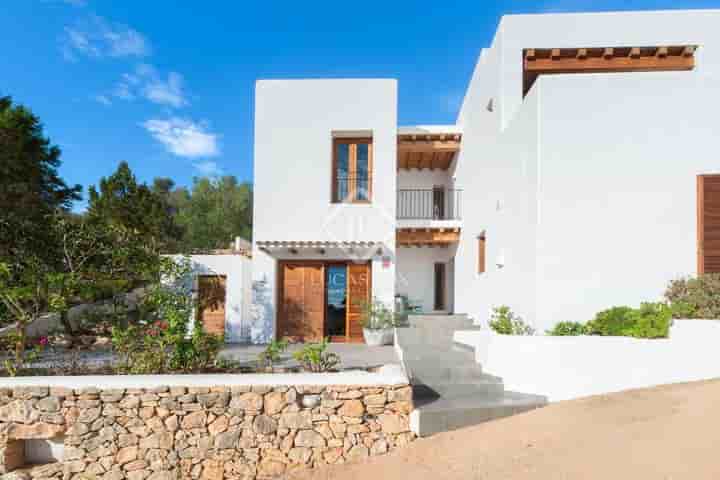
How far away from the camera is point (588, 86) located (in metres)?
7.87

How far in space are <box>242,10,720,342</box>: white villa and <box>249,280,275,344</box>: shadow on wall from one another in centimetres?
6

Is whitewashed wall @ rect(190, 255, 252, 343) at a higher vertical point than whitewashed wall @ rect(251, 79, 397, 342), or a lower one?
lower

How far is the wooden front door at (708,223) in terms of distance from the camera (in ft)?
24.3

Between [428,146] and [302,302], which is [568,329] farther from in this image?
[428,146]

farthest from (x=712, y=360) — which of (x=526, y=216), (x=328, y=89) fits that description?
(x=328, y=89)

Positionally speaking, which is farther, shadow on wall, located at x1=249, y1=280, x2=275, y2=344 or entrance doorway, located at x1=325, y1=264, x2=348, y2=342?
entrance doorway, located at x1=325, y1=264, x2=348, y2=342

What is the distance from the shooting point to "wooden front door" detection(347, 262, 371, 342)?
40.7 feet

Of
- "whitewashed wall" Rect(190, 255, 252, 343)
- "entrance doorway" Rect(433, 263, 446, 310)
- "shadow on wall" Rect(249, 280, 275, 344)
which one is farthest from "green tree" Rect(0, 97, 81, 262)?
"entrance doorway" Rect(433, 263, 446, 310)

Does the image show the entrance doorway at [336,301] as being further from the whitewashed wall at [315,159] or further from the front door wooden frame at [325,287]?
the whitewashed wall at [315,159]

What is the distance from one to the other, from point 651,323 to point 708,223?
2703mm

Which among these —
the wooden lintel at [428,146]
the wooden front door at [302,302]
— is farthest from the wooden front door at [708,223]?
the wooden front door at [302,302]

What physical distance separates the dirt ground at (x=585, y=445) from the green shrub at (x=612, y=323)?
39.3 inches

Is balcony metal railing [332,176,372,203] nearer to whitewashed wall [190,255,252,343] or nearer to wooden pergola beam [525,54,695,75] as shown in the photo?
whitewashed wall [190,255,252,343]

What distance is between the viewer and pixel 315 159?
12633mm
